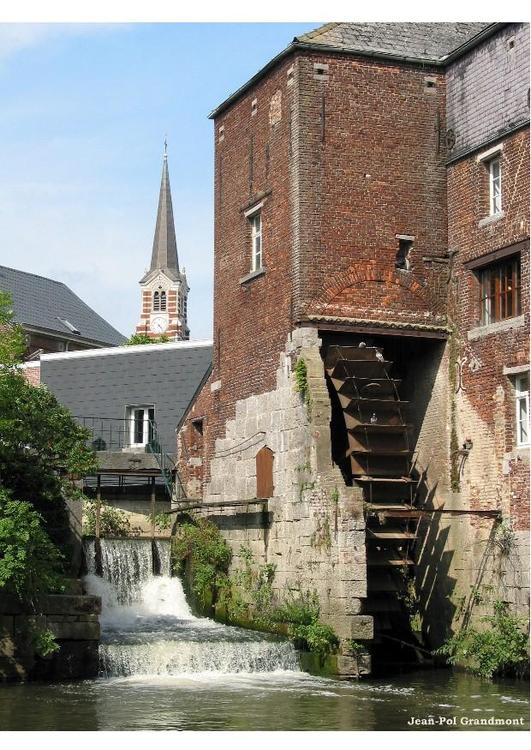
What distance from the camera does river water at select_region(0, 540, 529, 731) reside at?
54.6 feet

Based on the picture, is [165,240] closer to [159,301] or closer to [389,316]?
[159,301]

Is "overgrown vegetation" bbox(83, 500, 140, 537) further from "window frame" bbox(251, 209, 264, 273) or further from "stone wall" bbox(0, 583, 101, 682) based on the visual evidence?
"stone wall" bbox(0, 583, 101, 682)

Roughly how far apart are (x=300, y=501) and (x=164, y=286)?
6017 cm

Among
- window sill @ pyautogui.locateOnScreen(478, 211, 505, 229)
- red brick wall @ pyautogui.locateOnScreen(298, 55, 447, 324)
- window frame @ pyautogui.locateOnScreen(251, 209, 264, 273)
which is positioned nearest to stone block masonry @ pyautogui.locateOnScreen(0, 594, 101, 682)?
red brick wall @ pyautogui.locateOnScreen(298, 55, 447, 324)

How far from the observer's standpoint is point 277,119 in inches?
1001

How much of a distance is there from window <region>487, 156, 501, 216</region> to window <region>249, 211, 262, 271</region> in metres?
4.81

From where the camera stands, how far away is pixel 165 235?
8425 cm

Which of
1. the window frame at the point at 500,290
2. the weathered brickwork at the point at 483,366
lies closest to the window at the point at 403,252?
the weathered brickwork at the point at 483,366

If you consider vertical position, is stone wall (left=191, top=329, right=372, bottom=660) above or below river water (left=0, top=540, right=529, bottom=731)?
above

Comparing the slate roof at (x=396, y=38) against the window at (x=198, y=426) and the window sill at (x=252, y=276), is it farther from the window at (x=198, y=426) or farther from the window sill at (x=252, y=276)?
the window at (x=198, y=426)

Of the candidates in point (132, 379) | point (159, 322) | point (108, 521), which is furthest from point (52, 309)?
point (108, 521)

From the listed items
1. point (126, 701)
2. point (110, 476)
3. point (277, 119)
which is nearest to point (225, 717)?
point (126, 701)

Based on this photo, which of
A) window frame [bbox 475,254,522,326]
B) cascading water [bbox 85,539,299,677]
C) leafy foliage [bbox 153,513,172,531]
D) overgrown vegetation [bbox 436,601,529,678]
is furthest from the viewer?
leafy foliage [bbox 153,513,172,531]

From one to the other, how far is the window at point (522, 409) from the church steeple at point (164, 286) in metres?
58.7
